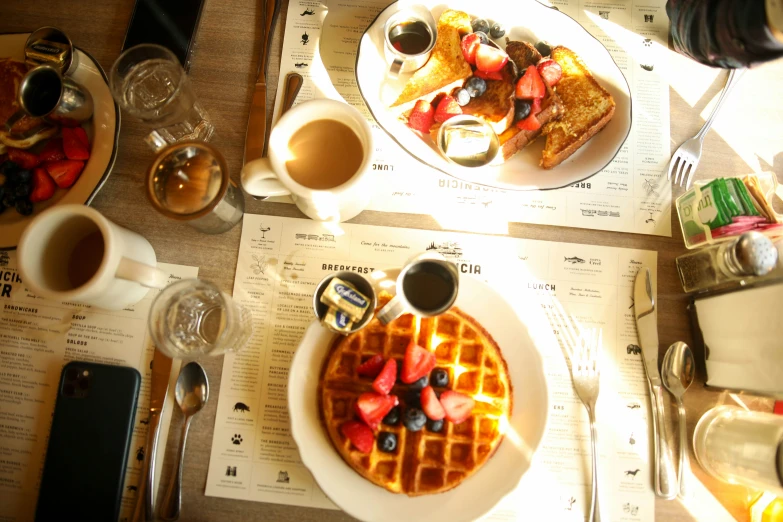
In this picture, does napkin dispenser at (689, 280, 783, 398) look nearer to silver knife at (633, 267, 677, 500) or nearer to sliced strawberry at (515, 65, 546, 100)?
silver knife at (633, 267, 677, 500)

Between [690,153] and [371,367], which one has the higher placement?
[690,153]

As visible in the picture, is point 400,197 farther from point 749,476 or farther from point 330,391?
point 749,476

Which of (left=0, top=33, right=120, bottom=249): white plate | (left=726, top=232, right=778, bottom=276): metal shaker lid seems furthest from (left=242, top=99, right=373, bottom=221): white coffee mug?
(left=726, top=232, right=778, bottom=276): metal shaker lid

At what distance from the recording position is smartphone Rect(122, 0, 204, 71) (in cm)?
131

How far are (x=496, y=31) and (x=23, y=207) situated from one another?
1.33m

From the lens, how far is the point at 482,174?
4.06ft

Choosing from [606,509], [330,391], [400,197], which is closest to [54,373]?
[330,391]

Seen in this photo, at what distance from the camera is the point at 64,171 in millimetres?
1196

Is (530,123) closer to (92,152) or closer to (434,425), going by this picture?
(434,425)

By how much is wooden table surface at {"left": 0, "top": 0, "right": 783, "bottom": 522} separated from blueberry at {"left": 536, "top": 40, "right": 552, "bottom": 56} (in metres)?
0.39

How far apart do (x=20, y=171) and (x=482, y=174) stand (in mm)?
1179

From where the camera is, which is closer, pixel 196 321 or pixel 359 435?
pixel 359 435

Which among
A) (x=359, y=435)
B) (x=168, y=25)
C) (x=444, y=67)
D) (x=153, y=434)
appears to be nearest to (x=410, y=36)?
(x=444, y=67)

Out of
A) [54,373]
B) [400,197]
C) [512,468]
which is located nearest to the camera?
[512,468]
